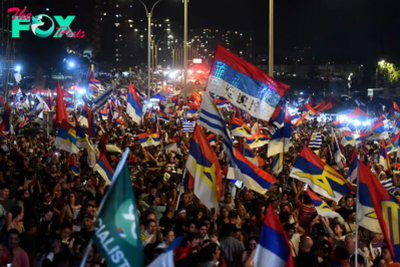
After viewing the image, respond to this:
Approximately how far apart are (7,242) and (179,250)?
181 cm

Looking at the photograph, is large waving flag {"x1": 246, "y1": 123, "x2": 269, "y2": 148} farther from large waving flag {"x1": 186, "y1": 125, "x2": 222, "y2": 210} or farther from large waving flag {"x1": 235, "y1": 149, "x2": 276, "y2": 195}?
large waving flag {"x1": 186, "y1": 125, "x2": 222, "y2": 210}

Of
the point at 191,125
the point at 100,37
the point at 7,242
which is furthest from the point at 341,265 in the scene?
the point at 100,37

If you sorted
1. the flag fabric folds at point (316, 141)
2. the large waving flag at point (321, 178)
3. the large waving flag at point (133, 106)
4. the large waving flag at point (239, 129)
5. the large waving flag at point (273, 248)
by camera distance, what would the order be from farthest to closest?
the large waving flag at point (133, 106) < the flag fabric folds at point (316, 141) < the large waving flag at point (239, 129) < the large waving flag at point (321, 178) < the large waving flag at point (273, 248)

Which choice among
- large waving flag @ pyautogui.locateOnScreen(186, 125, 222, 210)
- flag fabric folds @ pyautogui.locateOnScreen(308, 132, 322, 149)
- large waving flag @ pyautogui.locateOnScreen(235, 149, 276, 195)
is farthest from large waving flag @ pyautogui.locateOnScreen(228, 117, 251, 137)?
large waving flag @ pyautogui.locateOnScreen(186, 125, 222, 210)

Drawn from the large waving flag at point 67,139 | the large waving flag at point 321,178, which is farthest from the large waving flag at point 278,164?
the large waving flag at point 67,139

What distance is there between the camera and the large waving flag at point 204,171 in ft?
27.5

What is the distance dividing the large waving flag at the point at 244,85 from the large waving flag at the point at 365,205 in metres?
2.93

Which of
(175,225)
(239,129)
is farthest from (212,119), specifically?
(239,129)

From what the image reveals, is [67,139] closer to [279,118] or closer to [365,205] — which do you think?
[279,118]

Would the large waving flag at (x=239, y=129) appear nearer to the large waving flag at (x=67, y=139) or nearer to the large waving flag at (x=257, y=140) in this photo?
the large waving flag at (x=257, y=140)

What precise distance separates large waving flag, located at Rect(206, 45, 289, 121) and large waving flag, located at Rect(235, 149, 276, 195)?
0.76m

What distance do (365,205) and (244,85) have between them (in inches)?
135

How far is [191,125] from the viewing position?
20203 millimetres

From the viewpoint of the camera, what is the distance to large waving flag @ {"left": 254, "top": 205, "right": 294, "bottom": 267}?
218 inches
